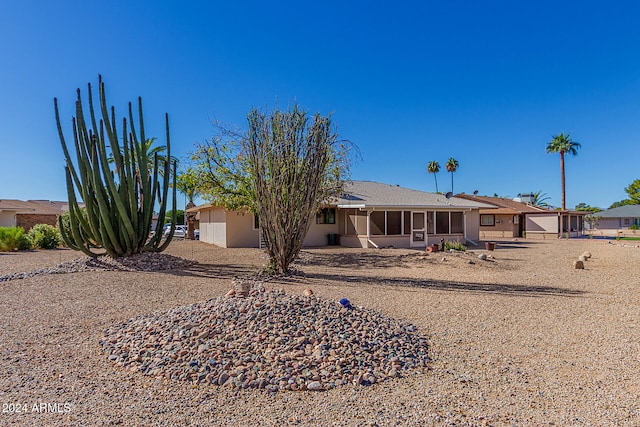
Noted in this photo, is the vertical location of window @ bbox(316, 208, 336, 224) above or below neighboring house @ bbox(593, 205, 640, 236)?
below

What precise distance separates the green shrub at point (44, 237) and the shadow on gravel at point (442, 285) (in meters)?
16.3

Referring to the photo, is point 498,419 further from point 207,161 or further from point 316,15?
point 207,161

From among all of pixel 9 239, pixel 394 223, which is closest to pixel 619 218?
pixel 394 223

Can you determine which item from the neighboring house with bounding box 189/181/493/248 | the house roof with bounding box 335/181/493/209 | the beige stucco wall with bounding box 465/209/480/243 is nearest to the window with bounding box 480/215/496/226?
the beige stucco wall with bounding box 465/209/480/243

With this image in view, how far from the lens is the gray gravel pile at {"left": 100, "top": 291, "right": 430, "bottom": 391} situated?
3963 mm

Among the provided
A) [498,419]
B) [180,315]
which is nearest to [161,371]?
[180,315]

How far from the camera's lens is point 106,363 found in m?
4.36

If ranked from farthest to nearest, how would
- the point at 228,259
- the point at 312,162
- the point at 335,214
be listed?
the point at 335,214, the point at 228,259, the point at 312,162

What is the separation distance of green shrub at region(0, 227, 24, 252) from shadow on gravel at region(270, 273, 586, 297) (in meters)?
15.9

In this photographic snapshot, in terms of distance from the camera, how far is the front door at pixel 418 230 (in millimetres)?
21425

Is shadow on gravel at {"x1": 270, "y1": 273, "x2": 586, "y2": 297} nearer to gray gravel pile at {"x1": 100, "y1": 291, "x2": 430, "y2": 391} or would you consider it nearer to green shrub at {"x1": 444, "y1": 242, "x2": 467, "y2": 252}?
gray gravel pile at {"x1": 100, "y1": 291, "x2": 430, "y2": 391}

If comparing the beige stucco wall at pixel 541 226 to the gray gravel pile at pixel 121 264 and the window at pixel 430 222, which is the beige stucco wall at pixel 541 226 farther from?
the gray gravel pile at pixel 121 264

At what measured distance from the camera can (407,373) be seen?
414 centimetres

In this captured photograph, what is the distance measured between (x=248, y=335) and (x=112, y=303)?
3.93 meters
